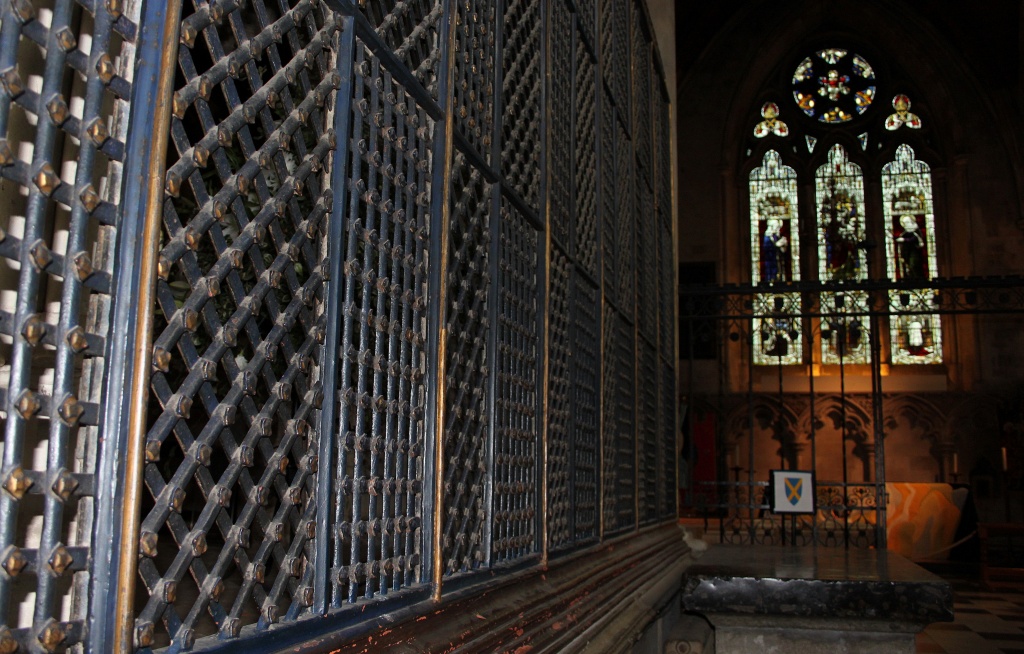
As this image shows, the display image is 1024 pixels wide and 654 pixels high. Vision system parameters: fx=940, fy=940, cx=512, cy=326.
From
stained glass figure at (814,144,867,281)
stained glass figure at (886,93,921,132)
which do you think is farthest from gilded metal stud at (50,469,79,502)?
stained glass figure at (886,93,921,132)

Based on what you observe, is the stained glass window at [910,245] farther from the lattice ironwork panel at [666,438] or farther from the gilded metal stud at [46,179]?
the gilded metal stud at [46,179]

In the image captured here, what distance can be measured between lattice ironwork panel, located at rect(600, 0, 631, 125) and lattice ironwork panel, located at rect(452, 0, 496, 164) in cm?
159

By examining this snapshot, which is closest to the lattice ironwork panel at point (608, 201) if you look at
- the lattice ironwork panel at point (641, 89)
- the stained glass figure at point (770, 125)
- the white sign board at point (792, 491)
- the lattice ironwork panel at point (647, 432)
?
the lattice ironwork panel at point (641, 89)

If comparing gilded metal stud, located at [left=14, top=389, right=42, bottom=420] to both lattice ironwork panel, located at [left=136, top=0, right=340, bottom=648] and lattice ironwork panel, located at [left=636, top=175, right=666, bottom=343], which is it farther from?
lattice ironwork panel, located at [left=636, top=175, right=666, bottom=343]

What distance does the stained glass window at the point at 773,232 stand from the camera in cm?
1709

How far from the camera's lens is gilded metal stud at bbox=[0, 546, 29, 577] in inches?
31.9

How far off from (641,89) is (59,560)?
464cm

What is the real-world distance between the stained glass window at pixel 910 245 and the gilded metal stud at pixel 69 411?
16.5 metres

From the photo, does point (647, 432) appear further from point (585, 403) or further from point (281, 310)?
point (281, 310)

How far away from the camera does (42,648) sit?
0.83 meters

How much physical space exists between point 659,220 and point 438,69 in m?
3.95

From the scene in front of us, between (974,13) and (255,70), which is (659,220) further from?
(974,13)

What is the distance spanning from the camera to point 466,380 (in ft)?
6.63

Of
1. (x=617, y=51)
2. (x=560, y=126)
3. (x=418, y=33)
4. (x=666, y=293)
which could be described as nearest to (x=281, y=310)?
(x=418, y=33)
